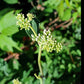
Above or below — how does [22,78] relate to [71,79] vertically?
above

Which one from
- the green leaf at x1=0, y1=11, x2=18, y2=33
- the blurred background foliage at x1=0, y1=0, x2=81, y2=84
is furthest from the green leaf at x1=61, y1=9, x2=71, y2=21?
the green leaf at x1=0, y1=11, x2=18, y2=33

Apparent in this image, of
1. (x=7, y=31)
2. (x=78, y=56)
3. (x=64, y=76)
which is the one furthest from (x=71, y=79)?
(x=7, y=31)

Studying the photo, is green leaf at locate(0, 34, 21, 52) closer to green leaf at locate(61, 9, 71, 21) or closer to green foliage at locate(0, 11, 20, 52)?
green foliage at locate(0, 11, 20, 52)

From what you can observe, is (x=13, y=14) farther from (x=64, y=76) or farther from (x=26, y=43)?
(x=64, y=76)

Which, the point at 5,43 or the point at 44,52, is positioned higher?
the point at 5,43

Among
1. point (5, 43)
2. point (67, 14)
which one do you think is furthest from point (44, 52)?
point (67, 14)

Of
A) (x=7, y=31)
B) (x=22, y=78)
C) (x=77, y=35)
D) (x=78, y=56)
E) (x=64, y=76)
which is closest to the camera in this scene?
(x=22, y=78)

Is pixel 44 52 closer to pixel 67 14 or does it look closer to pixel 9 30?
pixel 9 30

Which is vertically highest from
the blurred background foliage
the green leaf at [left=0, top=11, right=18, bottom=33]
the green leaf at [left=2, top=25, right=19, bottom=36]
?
the green leaf at [left=0, top=11, right=18, bottom=33]

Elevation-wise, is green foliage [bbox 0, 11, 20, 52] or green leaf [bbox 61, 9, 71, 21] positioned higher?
green foliage [bbox 0, 11, 20, 52]
